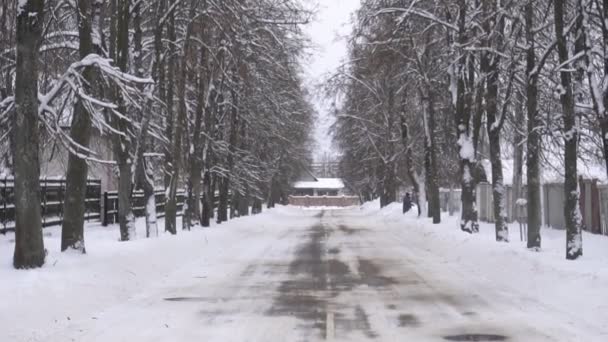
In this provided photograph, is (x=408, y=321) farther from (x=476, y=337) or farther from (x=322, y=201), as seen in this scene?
(x=322, y=201)

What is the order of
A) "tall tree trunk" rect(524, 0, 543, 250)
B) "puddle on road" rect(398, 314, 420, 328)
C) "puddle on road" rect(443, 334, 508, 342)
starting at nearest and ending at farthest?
1. "puddle on road" rect(443, 334, 508, 342)
2. "puddle on road" rect(398, 314, 420, 328)
3. "tall tree trunk" rect(524, 0, 543, 250)

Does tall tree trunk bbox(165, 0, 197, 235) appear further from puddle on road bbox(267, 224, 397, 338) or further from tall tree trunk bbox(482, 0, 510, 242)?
tall tree trunk bbox(482, 0, 510, 242)

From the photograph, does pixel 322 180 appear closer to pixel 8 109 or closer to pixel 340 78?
pixel 340 78

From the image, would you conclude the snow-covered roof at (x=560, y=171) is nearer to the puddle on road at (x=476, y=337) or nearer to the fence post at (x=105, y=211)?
the puddle on road at (x=476, y=337)

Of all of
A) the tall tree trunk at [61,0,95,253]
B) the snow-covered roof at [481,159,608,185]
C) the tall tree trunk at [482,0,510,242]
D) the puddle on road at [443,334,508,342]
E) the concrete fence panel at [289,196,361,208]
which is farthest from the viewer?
the concrete fence panel at [289,196,361,208]

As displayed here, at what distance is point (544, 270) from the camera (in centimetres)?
1279

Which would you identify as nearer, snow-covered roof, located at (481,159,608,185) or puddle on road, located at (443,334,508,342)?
puddle on road, located at (443,334,508,342)

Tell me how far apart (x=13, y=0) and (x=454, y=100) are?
17708mm

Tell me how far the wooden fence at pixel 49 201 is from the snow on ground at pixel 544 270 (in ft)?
38.9

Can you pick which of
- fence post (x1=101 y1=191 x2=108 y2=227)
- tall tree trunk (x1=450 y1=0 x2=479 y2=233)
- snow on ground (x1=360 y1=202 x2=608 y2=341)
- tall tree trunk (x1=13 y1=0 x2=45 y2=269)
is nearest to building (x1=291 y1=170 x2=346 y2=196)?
fence post (x1=101 y1=191 x2=108 y2=227)

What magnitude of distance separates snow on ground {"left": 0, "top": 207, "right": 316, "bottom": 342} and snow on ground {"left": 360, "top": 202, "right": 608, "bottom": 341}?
5.77 metres

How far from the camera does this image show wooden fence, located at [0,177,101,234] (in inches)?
811

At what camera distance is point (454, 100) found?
25953mm

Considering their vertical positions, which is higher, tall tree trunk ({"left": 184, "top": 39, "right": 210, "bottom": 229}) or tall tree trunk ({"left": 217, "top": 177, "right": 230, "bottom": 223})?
tall tree trunk ({"left": 184, "top": 39, "right": 210, "bottom": 229})
